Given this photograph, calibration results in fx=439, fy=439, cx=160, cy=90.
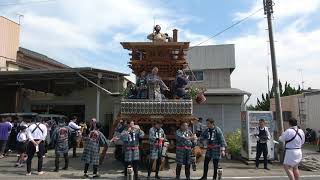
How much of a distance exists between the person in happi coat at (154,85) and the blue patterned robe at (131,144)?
89.4 inches

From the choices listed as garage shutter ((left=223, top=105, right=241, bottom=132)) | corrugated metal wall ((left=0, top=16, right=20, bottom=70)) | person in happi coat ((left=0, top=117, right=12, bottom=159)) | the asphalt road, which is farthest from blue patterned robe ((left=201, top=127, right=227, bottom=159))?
corrugated metal wall ((left=0, top=16, right=20, bottom=70))

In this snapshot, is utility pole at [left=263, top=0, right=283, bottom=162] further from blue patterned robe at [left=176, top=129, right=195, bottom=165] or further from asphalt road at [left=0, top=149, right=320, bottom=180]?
blue patterned robe at [left=176, top=129, right=195, bottom=165]

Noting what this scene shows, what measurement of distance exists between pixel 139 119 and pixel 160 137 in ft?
5.79

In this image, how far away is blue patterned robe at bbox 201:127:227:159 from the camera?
13.2 metres

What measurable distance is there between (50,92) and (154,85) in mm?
15247

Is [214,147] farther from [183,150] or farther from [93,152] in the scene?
[93,152]

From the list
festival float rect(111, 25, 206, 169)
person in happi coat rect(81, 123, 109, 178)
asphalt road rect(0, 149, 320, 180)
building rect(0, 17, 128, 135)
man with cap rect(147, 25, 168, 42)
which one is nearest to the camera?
person in happi coat rect(81, 123, 109, 178)

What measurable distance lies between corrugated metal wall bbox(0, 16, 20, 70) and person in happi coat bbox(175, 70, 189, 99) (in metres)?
17.4

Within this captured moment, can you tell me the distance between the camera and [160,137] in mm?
13516

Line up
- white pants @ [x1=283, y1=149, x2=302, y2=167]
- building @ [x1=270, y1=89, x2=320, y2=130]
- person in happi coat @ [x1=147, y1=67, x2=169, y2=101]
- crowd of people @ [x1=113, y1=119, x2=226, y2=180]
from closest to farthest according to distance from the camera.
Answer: white pants @ [x1=283, y1=149, x2=302, y2=167] → crowd of people @ [x1=113, y1=119, x2=226, y2=180] → person in happi coat @ [x1=147, y1=67, x2=169, y2=101] → building @ [x1=270, y1=89, x2=320, y2=130]

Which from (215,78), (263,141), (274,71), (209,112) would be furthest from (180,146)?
(215,78)

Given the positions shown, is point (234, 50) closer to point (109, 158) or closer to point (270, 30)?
point (270, 30)

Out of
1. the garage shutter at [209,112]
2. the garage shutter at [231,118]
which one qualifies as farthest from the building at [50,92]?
the garage shutter at [231,118]

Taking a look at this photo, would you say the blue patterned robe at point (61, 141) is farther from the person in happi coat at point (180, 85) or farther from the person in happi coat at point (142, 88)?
the person in happi coat at point (180, 85)
